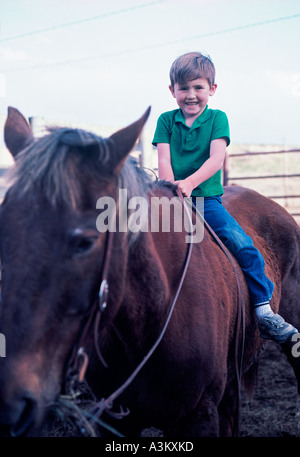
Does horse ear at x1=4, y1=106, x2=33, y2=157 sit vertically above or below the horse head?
above

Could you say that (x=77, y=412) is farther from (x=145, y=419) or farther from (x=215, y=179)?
(x=215, y=179)

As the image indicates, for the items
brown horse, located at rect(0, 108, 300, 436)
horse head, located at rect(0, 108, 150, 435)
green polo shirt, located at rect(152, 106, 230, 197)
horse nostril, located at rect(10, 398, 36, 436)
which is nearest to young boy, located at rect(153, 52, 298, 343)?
green polo shirt, located at rect(152, 106, 230, 197)

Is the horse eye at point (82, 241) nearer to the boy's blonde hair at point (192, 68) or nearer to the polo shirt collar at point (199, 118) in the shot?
the polo shirt collar at point (199, 118)

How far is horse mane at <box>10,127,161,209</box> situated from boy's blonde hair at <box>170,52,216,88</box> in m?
1.25

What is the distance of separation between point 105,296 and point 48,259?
24 centimetres

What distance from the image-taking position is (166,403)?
2066 millimetres

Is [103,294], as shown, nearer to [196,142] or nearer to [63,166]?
[63,166]

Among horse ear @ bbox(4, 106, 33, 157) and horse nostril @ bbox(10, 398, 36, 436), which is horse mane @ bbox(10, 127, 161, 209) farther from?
horse nostril @ bbox(10, 398, 36, 436)

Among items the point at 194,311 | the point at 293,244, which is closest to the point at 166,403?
the point at 194,311

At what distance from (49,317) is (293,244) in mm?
2565

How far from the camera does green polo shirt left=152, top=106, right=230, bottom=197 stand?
109 inches

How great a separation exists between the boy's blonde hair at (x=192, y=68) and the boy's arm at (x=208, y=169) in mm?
435

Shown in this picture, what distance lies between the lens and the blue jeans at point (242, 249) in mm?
2699

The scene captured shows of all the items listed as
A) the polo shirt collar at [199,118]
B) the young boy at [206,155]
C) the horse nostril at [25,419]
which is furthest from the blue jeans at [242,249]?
the horse nostril at [25,419]
